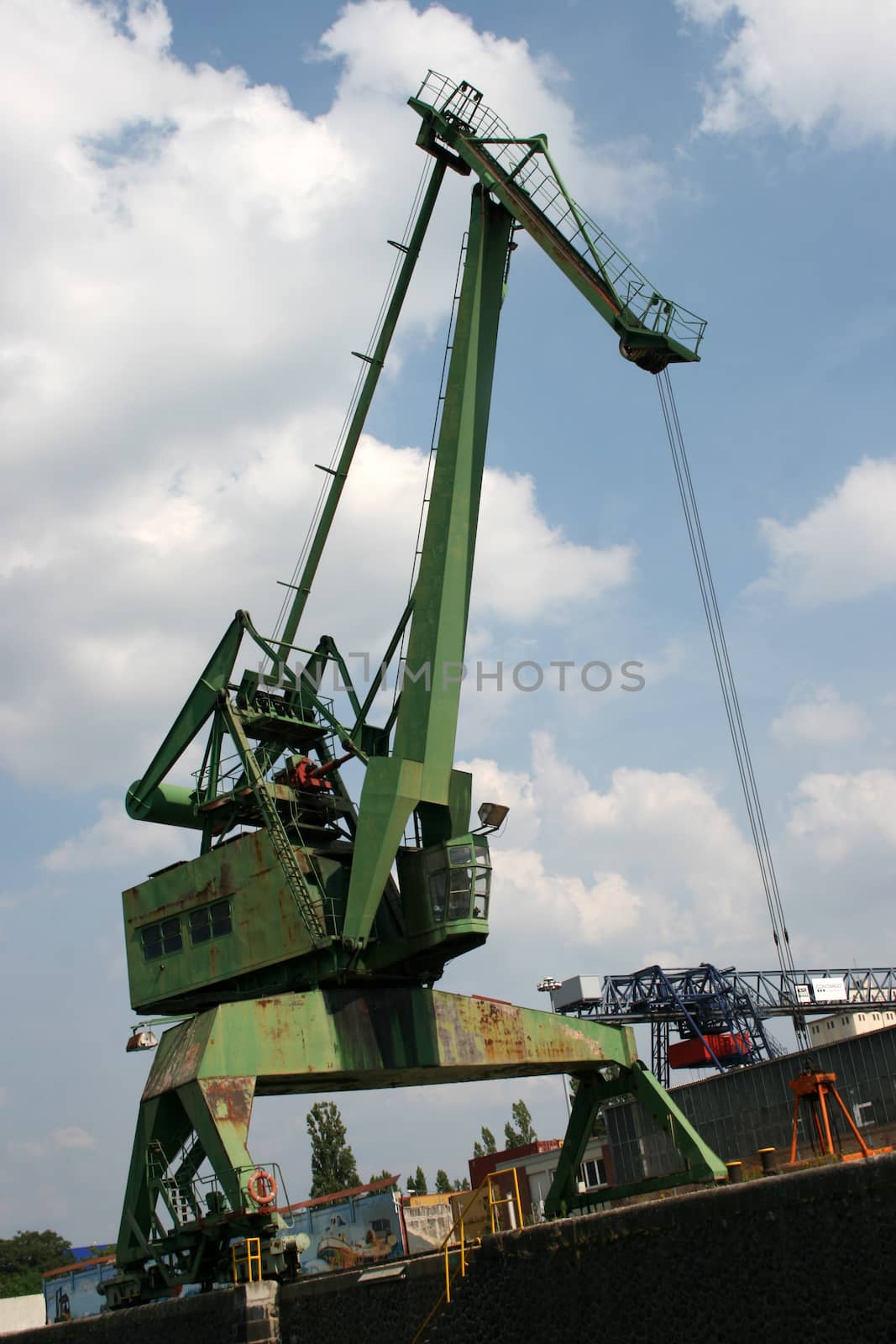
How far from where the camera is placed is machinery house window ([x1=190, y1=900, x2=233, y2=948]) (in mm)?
20328

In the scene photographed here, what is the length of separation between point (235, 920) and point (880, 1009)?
51062 mm

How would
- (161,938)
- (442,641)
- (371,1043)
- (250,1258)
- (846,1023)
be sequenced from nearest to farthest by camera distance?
(250,1258) < (371,1043) < (442,641) < (161,938) < (846,1023)

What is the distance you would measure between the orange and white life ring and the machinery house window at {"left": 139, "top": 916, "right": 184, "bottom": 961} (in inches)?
217

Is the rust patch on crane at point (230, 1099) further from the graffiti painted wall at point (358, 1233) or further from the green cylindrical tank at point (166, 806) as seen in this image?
the graffiti painted wall at point (358, 1233)

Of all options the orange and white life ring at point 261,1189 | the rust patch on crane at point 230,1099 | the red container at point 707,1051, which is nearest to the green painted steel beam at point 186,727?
the rust patch on crane at point 230,1099

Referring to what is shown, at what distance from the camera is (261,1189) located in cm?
1608

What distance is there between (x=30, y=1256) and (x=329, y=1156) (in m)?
44.4

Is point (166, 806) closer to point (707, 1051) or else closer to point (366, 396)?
point (366, 396)

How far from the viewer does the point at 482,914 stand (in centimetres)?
1959

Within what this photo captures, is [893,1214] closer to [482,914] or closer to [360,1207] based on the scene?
[482,914]

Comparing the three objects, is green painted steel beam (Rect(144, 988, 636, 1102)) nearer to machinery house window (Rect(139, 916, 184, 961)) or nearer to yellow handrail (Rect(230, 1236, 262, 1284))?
yellow handrail (Rect(230, 1236, 262, 1284))

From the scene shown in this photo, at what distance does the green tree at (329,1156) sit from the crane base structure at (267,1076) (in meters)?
44.1

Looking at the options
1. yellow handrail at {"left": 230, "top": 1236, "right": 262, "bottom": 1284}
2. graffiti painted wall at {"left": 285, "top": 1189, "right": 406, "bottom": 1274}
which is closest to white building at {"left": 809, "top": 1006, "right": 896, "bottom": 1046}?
graffiti painted wall at {"left": 285, "top": 1189, "right": 406, "bottom": 1274}

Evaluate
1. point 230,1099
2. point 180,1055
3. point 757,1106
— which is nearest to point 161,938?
point 180,1055
